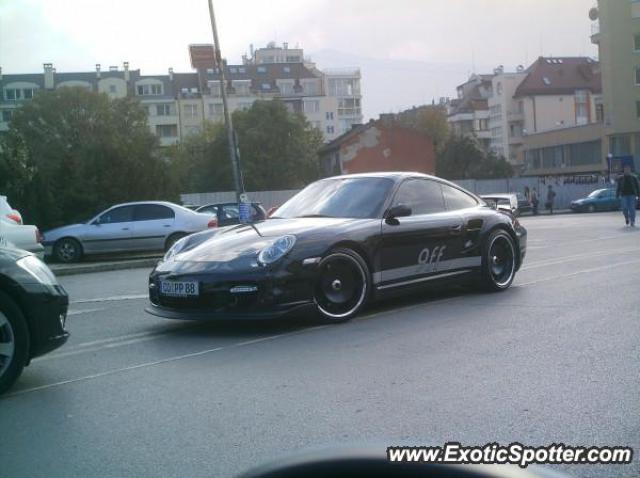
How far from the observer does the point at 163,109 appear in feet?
352

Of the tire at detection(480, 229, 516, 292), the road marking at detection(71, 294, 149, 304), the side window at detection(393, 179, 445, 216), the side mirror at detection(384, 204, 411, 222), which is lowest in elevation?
the road marking at detection(71, 294, 149, 304)

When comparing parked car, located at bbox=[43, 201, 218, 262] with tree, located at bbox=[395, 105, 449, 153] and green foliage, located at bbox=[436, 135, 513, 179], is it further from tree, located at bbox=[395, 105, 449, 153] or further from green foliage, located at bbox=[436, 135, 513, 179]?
tree, located at bbox=[395, 105, 449, 153]

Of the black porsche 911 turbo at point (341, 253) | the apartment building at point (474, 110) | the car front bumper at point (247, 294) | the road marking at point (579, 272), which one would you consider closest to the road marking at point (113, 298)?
the black porsche 911 turbo at point (341, 253)

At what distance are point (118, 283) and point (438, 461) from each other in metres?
11.7

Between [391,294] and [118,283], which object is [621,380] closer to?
[391,294]

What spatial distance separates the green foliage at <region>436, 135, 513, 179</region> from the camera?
225ft

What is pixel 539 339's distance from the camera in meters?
6.05

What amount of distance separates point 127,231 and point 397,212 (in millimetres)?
12082

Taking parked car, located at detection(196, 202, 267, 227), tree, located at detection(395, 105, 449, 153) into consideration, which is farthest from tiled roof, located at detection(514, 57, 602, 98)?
parked car, located at detection(196, 202, 267, 227)

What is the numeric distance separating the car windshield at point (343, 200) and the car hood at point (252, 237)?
274 mm

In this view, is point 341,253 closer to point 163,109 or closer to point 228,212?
point 228,212

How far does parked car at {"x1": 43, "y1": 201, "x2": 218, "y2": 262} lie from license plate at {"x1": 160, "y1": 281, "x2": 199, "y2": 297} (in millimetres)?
11494

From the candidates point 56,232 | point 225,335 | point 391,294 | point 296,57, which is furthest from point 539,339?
point 296,57

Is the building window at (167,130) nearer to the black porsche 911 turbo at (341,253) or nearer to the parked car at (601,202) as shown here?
the parked car at (601,202)
